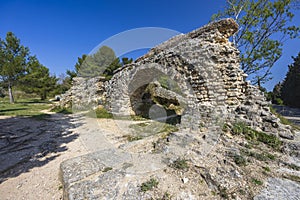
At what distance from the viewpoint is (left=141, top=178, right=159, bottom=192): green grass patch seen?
2.05 m

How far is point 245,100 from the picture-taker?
467 cm

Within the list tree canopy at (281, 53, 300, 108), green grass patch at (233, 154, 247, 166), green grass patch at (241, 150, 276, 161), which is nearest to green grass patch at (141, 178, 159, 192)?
green grass patch at (233, 154, 247, 166)

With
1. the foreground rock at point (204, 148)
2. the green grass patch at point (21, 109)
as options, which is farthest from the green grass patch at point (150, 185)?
the green grass patch at point (21, 109)

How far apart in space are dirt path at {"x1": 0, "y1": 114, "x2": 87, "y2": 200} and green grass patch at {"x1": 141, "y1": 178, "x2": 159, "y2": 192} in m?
1.60

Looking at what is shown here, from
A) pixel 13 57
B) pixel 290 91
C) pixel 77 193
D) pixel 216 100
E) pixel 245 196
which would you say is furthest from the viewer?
pixel 290 91

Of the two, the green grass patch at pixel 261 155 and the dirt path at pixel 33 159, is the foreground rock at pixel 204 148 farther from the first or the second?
the dirt path at pixel 33 159

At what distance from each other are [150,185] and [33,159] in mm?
3542

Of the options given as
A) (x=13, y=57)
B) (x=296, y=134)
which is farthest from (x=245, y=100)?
(x=13, y=57)

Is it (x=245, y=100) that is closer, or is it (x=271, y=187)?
(x=271, y=187)

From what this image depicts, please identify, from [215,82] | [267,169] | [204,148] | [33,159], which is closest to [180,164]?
Answer: [204,148]

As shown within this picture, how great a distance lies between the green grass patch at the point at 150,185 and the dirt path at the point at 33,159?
5.26 ft

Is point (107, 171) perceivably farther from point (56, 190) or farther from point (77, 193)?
point (56, 190)

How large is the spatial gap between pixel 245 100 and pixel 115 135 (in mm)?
5321

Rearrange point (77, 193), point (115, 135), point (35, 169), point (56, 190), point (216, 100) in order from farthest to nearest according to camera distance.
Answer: point (115, 135) < point (216, 100) < point (35, 169) < point (56, 190) < point (77, 193)
